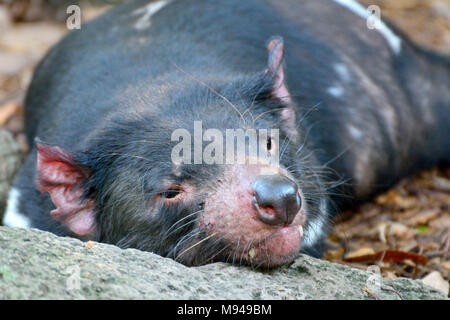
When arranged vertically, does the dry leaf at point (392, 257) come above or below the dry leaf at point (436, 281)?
above

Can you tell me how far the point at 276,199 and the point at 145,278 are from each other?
0.47 m

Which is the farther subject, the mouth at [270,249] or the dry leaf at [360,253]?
the dry leaf at [360,253]

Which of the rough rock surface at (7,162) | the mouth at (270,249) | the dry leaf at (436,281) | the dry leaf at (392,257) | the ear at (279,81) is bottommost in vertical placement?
the dry leaf at (436,281)

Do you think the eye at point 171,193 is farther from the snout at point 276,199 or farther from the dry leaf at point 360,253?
the dry leaf at point 360,253

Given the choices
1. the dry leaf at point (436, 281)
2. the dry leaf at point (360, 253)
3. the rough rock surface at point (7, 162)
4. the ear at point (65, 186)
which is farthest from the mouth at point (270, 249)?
the rough rock surface at point (7, 162)

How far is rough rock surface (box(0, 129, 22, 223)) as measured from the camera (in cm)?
370

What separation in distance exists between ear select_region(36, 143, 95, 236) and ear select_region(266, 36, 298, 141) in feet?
2.85

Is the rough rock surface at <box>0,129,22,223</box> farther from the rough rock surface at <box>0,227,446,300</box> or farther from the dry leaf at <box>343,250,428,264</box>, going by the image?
the dry leaf at <box>343,250,428,264</box>

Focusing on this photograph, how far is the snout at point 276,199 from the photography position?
7.08ft

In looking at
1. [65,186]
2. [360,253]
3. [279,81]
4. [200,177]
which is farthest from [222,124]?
[360,253]

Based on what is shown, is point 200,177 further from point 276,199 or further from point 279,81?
point 279,81

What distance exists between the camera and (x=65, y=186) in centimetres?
271

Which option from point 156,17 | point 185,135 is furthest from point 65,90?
point 185,135

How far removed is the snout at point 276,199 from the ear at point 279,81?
77cm
